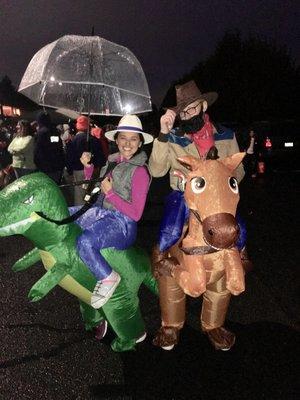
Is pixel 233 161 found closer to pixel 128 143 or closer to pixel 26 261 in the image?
pixel 128 143

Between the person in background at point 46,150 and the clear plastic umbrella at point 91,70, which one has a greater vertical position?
the clear plastic umbrella at point 91,70

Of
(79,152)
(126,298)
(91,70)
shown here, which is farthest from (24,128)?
(126,298)

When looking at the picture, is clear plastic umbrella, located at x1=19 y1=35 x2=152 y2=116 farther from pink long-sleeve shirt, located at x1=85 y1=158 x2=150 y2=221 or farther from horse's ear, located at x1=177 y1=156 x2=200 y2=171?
horse's ear, located at x1=177 y1=156 x2=200 y2=171

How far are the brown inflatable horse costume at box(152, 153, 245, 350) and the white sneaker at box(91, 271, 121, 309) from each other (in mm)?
341

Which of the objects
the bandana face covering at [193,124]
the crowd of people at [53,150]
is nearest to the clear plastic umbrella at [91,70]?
the bandana face covering at [193,124]

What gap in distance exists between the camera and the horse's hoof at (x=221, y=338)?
10.1ft

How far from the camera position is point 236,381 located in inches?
110

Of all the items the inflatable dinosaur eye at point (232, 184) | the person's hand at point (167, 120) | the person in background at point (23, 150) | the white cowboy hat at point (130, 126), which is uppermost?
the person's hand at point (167, 120)

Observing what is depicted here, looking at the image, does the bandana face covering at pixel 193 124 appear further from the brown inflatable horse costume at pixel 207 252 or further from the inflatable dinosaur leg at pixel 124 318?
the inflatable dinosaur leg at pixel 124 318

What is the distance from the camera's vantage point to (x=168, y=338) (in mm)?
3111

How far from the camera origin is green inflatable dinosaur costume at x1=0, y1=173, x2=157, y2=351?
254 cm

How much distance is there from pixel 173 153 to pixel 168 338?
1410mm

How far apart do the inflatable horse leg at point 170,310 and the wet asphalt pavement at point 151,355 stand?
0.31 ft

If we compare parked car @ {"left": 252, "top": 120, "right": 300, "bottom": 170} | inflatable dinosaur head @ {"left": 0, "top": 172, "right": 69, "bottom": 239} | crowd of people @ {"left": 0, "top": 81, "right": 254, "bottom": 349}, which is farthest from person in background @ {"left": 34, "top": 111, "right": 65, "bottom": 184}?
parked car @ {"left": 252, "top": 120, "right": 300, "bottom": 170}
